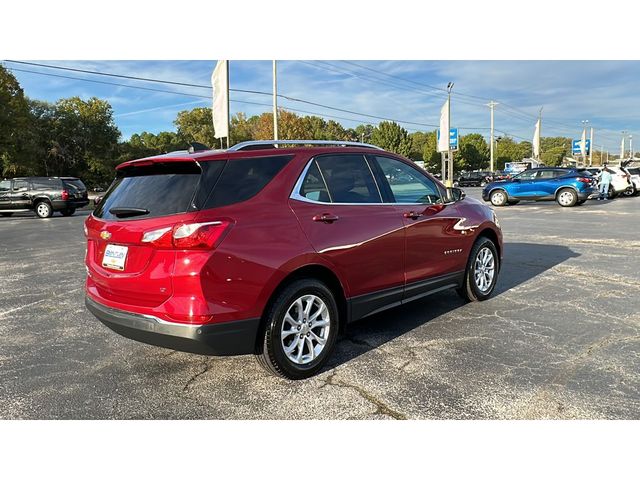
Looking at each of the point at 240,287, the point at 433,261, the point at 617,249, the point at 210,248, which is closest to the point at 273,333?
the point at 240,287

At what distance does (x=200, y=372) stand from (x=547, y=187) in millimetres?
19978

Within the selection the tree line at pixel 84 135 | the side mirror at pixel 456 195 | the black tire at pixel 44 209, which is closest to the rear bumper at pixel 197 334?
the side mirror at pixel 456 195

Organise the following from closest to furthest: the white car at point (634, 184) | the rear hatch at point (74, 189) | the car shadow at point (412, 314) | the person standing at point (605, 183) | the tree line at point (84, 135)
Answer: the car shadow at point (412, 314)
the rear hatch at point (74, 189)
the person standing at point (605, 183)
the white car at point (634, 184)
the tree line at point (84, 135)

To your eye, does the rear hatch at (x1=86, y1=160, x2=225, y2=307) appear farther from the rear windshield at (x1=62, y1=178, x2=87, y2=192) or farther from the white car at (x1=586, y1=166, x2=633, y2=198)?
the white car at (x1=586, y1=166, x2=633, y2=198)

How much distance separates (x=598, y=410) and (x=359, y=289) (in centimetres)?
184

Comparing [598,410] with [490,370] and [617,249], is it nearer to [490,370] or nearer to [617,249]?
[490,370]

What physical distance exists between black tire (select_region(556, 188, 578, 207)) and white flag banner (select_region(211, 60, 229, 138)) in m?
14.5

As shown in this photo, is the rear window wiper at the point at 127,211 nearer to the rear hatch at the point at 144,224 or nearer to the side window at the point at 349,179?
the rear hatch at the point at 144,224

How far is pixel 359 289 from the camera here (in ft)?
12.8

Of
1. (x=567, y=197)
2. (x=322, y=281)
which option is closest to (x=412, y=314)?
(x=322, y=281)

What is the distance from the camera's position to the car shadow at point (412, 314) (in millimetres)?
4180

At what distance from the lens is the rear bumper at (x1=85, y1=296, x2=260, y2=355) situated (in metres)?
3.00

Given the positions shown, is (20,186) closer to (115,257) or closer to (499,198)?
(115,257)
